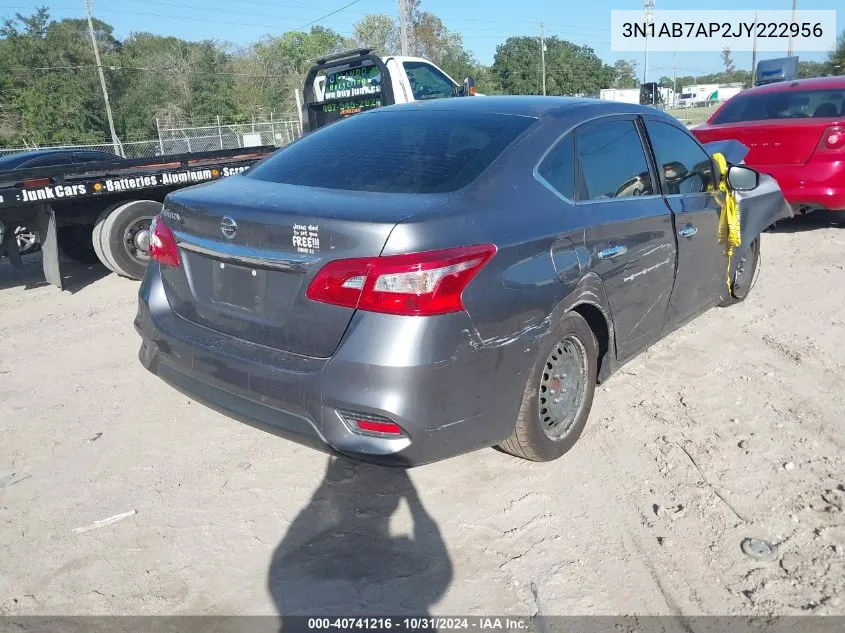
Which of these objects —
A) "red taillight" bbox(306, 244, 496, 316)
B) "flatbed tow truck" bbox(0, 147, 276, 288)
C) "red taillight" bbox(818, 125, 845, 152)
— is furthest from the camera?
"red taillight" bbox(818, 125, 845, 152)

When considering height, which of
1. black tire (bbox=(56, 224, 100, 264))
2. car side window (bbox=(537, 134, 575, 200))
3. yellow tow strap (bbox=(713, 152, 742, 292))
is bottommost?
black tire (bbox=(56, 224, 100, 264))

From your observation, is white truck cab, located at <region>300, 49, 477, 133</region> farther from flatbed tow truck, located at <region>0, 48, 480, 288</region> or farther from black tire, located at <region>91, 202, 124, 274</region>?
black tire, located at <region>91, 202, 124, 274</region>

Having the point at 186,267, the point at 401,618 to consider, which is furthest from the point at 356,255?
the point at 401,618

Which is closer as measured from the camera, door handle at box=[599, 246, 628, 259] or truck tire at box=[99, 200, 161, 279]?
door handle at box=[599, 246, 628, 259]

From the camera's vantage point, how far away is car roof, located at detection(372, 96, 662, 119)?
338 cm

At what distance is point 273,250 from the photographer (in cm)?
262

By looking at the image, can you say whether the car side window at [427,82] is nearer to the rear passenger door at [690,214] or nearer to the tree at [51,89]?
the rear passenger door at [690,214]

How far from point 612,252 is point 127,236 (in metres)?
5.57

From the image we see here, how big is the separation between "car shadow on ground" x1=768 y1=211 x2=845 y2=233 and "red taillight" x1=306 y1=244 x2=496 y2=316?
713 centimetres

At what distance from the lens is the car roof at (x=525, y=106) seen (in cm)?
338

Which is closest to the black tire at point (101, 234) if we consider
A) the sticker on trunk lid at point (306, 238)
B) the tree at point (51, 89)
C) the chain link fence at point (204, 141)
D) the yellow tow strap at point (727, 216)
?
the sticker on trunk lid at point (306, 238)

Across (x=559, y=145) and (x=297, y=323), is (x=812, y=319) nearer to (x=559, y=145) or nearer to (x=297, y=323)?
(x=559, y=145)

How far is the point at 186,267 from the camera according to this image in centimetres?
303

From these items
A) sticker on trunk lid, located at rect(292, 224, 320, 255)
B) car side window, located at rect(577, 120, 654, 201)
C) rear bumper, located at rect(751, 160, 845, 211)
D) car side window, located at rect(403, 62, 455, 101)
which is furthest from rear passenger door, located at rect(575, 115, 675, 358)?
car side window, located at rect(403, 62, 455, 101)
